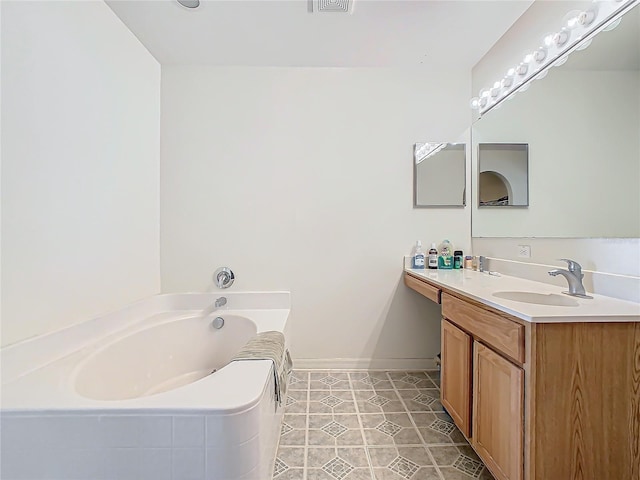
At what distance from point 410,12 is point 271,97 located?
1118 millimetres

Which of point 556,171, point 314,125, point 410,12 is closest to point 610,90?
point 556,171

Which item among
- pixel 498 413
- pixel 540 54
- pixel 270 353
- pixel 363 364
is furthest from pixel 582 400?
pixel 540 54

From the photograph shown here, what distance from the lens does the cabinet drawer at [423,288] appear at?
183 cm

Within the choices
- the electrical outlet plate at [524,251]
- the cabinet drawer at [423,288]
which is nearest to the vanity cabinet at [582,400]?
the cabinet drawer at [423,288]

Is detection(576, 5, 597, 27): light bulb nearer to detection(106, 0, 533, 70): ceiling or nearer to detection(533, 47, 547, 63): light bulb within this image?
detection(533, 47, 547, 63): light bulb

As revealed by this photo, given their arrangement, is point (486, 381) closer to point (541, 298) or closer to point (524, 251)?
point (541, 298)

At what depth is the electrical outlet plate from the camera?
186 centimetres

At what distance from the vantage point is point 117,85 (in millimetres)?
1820

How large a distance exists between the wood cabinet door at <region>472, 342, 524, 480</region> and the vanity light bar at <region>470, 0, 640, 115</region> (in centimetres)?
155

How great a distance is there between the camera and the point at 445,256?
7.82 feet

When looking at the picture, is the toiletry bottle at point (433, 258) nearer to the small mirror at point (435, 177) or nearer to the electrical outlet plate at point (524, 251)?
the small mirror at point (435, 177)

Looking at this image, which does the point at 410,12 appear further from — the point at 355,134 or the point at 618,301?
the point at 618,301

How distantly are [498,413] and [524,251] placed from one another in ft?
3.53

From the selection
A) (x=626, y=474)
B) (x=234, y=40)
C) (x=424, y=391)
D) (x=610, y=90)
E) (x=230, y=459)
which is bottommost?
(x=424, y=391)
